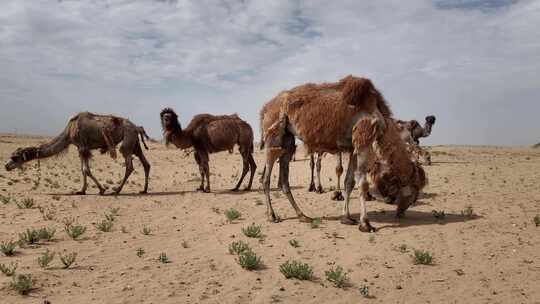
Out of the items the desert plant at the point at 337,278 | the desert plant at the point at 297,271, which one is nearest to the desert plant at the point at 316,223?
the desert plant at the point at 297,271

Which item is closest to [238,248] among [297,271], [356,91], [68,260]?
[297,271]

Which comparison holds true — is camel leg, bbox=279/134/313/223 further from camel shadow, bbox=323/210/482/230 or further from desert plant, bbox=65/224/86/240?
desert plant, bbox=65/224/86/240

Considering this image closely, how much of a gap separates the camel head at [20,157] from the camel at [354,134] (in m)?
9.05

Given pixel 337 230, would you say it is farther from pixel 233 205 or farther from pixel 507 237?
pixel 233 205

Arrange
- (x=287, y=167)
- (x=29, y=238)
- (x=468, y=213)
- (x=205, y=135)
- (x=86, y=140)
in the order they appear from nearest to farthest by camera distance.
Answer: (x=29, y=238), (x=287, y=167), (x=468, y=213), (x=86, y=140), (x=205, y=135)

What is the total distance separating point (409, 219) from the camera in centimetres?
904

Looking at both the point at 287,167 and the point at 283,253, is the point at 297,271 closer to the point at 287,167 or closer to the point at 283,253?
the point at 283,253

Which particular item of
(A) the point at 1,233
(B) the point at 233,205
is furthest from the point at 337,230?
(A) the point at 1,233

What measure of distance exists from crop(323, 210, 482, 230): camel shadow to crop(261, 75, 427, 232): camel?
0.30 m

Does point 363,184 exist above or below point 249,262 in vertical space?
above

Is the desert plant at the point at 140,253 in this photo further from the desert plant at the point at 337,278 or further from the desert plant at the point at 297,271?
the desert plant at the point at 337,278

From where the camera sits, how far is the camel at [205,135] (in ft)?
47.4

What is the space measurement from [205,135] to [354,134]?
7.75m

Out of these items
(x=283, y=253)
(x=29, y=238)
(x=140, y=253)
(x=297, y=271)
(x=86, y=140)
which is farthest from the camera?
(x=86, y=140)
